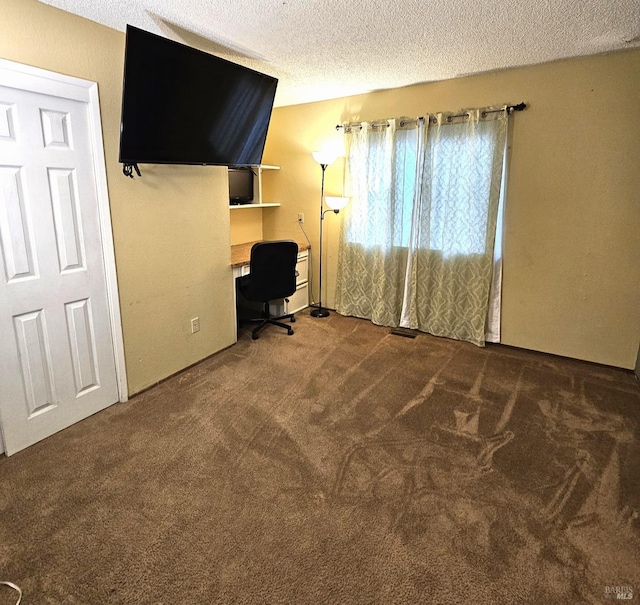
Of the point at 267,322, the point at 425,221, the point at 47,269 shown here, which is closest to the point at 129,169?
the point at 47,269

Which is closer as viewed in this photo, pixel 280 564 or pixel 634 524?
pixel 280 564

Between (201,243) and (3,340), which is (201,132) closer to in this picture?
(201,243)

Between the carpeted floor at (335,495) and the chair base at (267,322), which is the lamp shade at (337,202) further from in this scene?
the carpeted floor at (335,495)

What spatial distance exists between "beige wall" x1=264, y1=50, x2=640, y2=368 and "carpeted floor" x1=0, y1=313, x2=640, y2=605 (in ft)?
1.61

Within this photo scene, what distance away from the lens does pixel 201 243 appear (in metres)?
3.15

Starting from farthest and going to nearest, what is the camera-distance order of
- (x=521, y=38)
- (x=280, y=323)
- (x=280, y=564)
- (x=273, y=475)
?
(x=280, y=323) < (x=521, y=38) < (x=273, y=475) < (x=280, y=564)

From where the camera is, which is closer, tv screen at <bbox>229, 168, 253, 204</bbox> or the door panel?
the door panel

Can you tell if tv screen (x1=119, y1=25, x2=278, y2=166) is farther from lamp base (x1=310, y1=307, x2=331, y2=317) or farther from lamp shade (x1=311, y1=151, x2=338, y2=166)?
lamp base (x1=310, y1=307, x2=331, y2=317)

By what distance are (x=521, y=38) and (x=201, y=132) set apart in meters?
2.19

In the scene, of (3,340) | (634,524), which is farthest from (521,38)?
(3,340)

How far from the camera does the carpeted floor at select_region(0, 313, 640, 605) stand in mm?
1467

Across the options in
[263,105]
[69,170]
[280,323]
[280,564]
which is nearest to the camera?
[280,564]

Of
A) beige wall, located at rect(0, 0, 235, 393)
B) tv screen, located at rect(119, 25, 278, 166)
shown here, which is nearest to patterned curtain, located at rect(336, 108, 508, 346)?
tv screen, located at rect(119, 25, 278, 166)

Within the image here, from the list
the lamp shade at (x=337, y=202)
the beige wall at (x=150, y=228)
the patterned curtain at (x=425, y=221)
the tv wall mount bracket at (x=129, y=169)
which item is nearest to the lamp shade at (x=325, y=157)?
the patterned curtain at (x=425, y=221)
